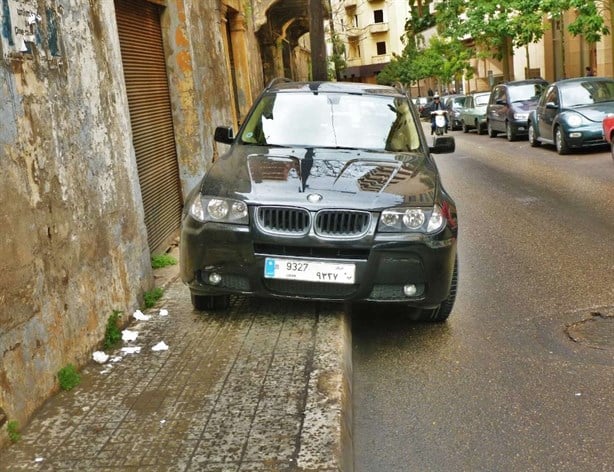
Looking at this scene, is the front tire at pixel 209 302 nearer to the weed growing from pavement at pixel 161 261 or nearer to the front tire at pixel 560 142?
the weed growing from pavement at pixel 161 261

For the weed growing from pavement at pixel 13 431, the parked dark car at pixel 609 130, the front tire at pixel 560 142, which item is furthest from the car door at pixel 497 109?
the weed growing from pavement at pixel 13 431

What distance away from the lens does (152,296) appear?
616 centimetres

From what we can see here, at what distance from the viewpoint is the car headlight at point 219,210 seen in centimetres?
516

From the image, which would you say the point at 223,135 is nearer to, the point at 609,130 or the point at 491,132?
the point at 609,130

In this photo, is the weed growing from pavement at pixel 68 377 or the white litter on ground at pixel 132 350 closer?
the weed growing from pavement at pixel 68 377

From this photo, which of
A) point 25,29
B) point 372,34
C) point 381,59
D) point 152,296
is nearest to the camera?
point 25,29

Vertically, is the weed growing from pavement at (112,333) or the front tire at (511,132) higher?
the weed growing from pavement at (112,333)

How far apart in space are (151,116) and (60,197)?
166 inches

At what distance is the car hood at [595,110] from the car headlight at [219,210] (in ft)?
45.4

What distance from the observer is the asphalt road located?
384cm

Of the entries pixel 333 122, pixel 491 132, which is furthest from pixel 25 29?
pixel 491 132

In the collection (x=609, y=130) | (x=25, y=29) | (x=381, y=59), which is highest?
(x=381, y=59)

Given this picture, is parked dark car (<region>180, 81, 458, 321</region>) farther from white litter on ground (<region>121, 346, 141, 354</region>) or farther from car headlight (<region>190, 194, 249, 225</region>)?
white litter on ground (<region>121, 346, 141, 354</region>)

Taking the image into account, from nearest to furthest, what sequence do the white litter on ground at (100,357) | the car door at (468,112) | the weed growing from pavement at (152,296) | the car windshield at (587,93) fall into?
the white litter on ground at (100,357) < the weed growing from pavement at (152,296) < the car windshield at (587,93) < the car door at (468,112)
